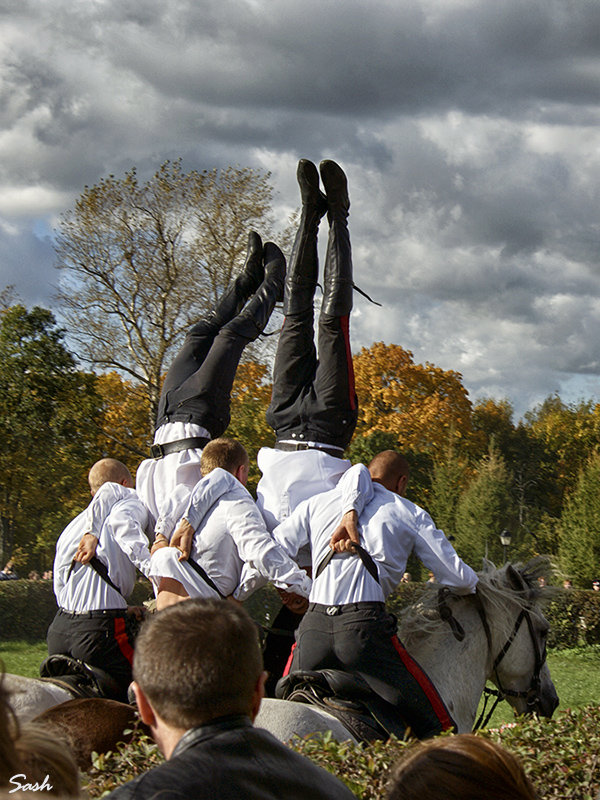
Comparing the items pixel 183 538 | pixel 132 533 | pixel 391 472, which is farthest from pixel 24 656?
pixel 391 472

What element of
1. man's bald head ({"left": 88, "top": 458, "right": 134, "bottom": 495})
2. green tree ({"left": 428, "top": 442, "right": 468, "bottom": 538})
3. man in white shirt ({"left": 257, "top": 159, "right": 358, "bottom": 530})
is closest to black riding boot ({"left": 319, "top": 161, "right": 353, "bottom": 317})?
A: man in white shirt ({"left": 257, "top": 159, "right": 358, "bottom": 530})

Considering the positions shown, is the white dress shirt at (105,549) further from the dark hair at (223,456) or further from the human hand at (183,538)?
the dark hair at (223,456)

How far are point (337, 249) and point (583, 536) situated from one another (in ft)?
57.2

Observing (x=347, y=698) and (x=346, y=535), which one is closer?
(x=347, y=698)

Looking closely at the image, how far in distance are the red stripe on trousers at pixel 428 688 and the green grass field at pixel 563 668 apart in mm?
5761

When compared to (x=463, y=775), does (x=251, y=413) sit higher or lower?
higher

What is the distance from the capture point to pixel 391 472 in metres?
5.25

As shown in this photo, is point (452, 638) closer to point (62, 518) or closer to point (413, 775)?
point (413, 775)

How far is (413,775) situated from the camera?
73.1 inches

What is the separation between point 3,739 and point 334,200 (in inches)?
191

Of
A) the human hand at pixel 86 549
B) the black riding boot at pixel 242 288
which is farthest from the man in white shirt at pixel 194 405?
the human hand at pixel 86 549

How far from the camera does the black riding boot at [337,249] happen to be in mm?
5867

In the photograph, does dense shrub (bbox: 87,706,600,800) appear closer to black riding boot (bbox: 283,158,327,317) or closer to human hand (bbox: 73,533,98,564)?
human hand (bbox: 73,533,98,564)

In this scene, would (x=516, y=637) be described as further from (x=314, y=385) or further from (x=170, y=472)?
(x=170, y=472)
